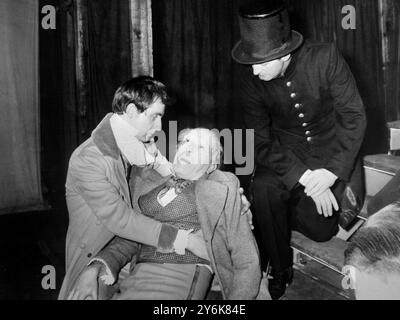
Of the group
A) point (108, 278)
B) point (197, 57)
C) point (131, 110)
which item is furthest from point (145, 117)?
point (197, 57)

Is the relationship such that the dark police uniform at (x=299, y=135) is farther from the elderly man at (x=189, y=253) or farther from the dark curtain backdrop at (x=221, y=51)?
the dark curtain backdrop at (x=221, y=51)

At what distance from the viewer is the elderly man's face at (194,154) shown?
2.21 metres

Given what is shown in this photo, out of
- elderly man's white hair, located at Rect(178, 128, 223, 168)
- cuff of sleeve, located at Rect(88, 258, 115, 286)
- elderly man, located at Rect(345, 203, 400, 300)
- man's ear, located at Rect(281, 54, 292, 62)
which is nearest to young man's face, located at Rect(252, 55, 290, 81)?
man's ear, located at Rect(281, 54, 292, 62)

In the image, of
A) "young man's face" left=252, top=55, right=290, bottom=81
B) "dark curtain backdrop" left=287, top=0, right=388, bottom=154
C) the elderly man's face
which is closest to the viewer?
the elderly man's face

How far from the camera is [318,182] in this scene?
2.67 meters

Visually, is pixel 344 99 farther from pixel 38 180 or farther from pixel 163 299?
pixel 38 180

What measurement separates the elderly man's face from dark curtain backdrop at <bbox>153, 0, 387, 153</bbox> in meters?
2.44

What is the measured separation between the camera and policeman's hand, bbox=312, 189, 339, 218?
2.64 m

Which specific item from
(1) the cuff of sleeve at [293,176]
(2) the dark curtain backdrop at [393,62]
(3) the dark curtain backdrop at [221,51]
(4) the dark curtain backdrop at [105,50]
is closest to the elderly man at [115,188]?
(1) the cuff of sleeve at [293,176]

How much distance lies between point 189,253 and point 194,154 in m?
0.48

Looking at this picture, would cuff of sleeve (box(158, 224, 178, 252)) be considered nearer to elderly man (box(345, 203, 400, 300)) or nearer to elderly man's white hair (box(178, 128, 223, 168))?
elderly man's white hair (box(178, 128, 223, 168))

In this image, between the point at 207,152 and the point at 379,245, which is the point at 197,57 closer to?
the point at 207,152

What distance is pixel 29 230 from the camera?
4.64m
